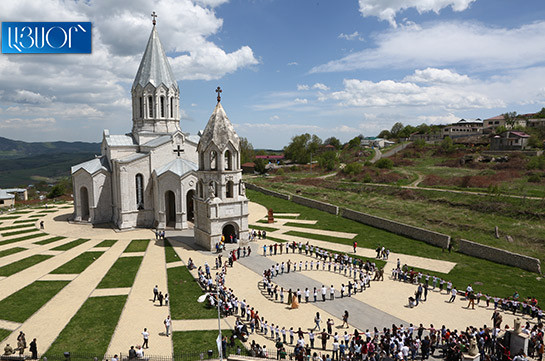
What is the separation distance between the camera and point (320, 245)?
32.8 m

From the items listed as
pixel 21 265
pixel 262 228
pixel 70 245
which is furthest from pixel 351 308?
pixel 70 245

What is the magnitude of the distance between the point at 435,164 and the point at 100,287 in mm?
67032

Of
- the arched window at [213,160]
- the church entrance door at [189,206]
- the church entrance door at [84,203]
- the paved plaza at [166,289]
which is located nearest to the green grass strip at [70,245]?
the paved plaza at [166,289]

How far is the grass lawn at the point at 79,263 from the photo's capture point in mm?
26250

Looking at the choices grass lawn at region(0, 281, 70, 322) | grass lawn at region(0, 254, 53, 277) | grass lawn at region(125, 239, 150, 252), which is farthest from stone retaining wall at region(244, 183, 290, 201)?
grass lawn at region(0, 281, 70, 322)

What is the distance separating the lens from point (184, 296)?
2164 centimetres

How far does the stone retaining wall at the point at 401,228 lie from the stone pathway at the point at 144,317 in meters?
23.7

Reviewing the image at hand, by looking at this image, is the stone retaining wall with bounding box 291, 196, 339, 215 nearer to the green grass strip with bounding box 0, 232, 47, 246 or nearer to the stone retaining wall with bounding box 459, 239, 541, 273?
the stone retaining wall with bounding box 459, 239, 541, 273

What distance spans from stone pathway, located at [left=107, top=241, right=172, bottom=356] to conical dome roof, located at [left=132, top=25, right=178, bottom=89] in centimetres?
2315

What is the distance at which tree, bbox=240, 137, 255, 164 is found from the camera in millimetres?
111750

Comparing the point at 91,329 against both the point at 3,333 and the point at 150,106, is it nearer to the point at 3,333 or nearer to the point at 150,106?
the point at 3,333

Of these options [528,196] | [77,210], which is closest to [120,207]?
[77,210]

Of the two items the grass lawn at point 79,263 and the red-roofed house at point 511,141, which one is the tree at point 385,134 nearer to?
the red-roofed house at point 511,141

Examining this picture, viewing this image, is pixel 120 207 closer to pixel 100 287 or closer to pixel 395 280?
pixel 100 287
